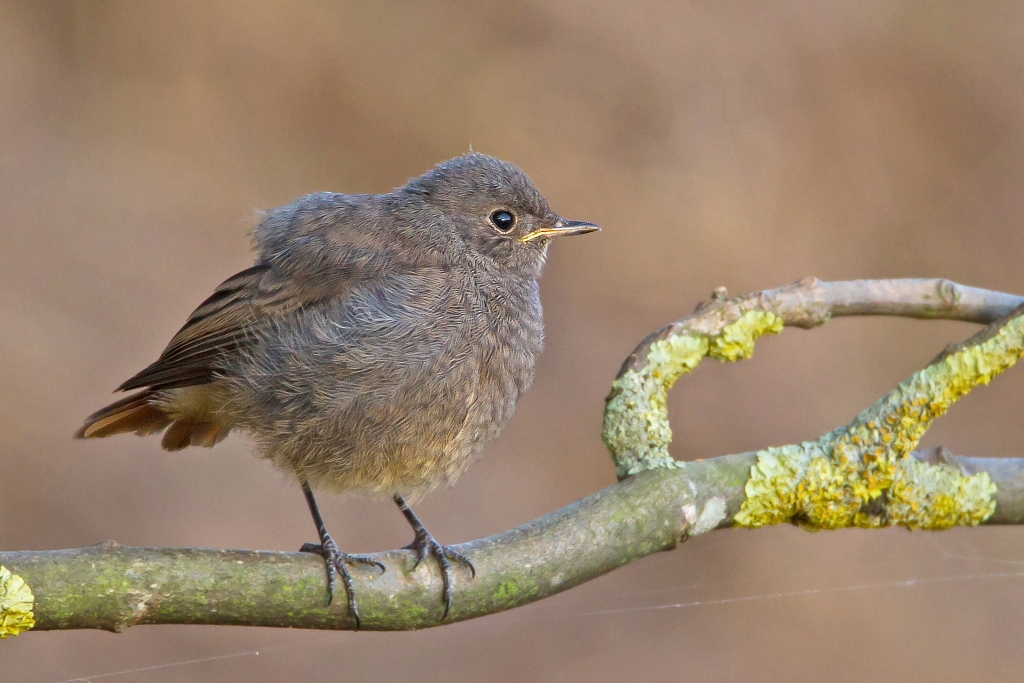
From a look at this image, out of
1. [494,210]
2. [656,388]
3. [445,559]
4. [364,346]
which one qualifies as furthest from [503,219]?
[445,559]

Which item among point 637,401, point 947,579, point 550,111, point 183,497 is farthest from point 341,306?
point 947,579

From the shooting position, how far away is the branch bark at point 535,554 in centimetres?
257

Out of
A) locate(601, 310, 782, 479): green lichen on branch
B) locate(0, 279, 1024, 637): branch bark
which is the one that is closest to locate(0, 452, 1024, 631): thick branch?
locate(0, 279, 1024, 637): branch bark

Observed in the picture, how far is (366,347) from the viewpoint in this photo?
133 inches

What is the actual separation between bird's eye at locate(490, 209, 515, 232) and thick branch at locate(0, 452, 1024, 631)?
1214mm

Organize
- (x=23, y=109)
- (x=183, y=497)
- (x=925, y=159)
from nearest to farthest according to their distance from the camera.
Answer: (x=183, y=497)
(x=23, y=109)
(x=925, y=159)

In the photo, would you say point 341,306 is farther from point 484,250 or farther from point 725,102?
point 725,102

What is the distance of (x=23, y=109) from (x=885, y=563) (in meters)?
5.88

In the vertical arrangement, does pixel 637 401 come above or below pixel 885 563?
above

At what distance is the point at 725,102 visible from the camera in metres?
7.06

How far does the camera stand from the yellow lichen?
2443 mm

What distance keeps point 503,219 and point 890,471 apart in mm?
1632

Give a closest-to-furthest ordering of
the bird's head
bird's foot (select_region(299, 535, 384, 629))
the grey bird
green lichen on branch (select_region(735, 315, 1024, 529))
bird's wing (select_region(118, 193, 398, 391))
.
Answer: bird's foot (select_region(299, 535, 384, 629)), green lichen on branch (select_region(735, 315, 1024, 529)), the grey bird, bird's wing (select_region(118, 193, 398, 391)), the bird's head

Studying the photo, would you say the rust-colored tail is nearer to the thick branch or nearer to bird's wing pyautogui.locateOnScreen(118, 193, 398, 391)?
bird's wing pyautogui.locateOnScreen(118, 193, 398, 391)
